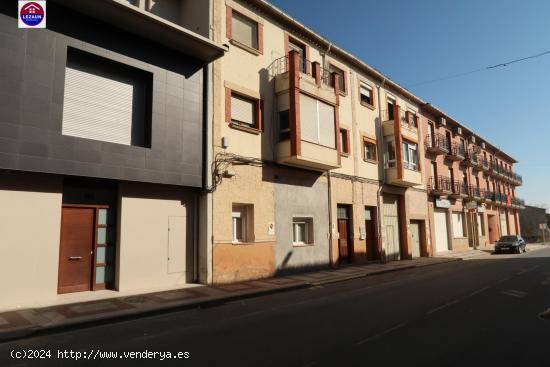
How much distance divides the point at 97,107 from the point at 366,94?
15002mm

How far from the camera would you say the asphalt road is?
203 inches

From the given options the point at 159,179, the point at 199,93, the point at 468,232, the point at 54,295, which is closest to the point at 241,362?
the point at 54,295

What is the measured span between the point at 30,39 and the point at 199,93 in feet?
16.3

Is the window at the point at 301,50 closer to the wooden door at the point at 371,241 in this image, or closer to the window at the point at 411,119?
the wooden door at the point at 371,241

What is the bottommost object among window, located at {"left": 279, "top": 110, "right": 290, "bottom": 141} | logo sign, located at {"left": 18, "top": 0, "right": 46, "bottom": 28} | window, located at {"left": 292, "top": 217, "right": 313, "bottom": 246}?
window, located at {"left": 292, "top": 217, "right": 313, "bottom": 246}

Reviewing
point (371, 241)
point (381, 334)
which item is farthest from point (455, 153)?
point (381, 334)

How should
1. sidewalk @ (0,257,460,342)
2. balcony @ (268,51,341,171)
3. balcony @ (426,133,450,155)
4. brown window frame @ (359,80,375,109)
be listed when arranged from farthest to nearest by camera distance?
balcony @ (426,133,450,155) → brown window frame @ (359,80,375,109) → balcony @ (268,51,341,171) → sidewalk @ (0,257,460,342)

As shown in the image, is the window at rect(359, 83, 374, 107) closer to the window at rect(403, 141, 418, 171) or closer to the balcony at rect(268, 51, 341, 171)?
the window at rect(403, 141, 418, 171)

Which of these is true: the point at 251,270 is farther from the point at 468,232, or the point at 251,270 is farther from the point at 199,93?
the point at 468,232

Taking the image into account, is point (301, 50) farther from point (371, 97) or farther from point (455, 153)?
point (455, 153)

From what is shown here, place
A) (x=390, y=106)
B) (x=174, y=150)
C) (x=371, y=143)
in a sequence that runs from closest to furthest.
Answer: (x=174, y=150)
(x=371, y=143)
(x=390, y=106)

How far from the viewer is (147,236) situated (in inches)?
449

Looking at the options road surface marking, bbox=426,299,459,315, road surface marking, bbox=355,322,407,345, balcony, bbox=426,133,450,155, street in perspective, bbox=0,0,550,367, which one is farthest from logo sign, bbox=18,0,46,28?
balcony, bbox=426,133,450,155

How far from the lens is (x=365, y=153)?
20625 mm
